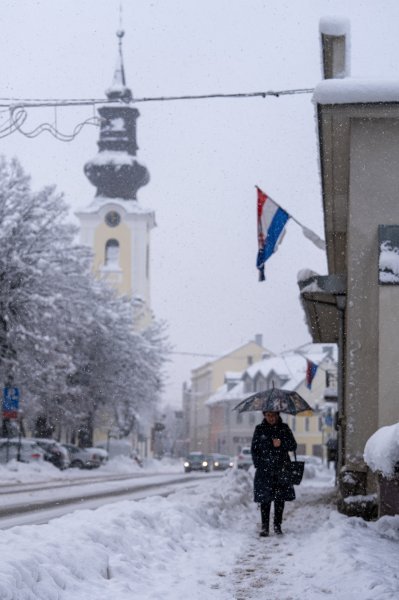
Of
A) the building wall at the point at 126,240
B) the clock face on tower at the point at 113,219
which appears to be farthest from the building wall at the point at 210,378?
the clock face on tower at the point at 113,219

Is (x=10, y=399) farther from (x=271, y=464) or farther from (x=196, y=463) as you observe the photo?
(x=196, y=463)

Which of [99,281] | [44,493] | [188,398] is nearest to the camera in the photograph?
[44,493]

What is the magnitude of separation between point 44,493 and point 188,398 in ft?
437

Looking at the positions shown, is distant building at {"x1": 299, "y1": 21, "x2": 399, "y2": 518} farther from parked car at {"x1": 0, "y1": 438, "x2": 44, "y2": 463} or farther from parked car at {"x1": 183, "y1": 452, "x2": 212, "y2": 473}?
parked car at {"x1": 183, "y1": 452, "x2": 212, "y2": 473}

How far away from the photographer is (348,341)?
561 inches

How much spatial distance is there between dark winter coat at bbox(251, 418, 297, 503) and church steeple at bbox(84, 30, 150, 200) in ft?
246

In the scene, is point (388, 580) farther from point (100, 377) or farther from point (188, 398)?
point (188, 398)

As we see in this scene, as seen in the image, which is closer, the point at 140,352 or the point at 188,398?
the point at 140,352

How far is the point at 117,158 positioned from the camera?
3430 inches

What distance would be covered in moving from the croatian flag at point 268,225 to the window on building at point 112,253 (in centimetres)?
7090

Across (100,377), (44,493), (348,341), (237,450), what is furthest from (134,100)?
(237,450)

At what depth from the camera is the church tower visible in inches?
3438

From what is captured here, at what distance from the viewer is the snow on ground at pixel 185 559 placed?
7.32m

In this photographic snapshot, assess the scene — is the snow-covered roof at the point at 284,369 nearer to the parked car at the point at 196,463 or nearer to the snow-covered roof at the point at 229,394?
the snow-covered roof at the point at 229,394
